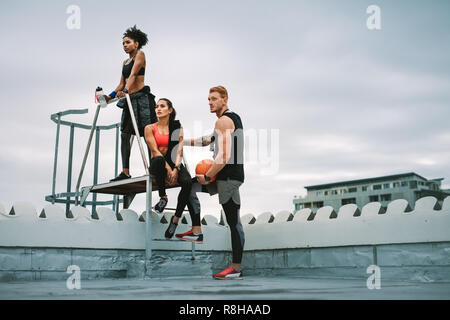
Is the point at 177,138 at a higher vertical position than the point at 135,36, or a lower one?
lower

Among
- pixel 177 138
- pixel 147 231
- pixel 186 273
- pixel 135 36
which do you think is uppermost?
pixel 135 36

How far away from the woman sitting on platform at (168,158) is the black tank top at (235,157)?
0.78 meters

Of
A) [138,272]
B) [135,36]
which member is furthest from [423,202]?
[135,36]

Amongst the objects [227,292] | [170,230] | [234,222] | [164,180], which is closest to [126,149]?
[164,180]

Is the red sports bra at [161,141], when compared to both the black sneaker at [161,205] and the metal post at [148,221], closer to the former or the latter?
the metal post at [148,221]

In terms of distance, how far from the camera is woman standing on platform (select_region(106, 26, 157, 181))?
8102mm

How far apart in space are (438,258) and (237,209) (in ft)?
8.20

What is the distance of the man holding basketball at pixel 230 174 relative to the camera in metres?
6.57

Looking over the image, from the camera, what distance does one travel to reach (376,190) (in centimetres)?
9619

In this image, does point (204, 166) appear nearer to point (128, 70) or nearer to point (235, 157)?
point (235, 157)

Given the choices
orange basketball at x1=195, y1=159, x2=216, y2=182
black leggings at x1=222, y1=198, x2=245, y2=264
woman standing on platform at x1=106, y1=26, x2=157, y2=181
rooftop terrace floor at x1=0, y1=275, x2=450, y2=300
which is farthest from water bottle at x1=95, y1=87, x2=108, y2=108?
rooftop terrace floor at x1=0, y1=275, x2=450, y2=300

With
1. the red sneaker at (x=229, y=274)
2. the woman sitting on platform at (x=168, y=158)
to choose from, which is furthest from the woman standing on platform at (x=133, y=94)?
the red sneaker at (x=229, y=274)

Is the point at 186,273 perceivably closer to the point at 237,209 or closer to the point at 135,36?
the point at 237,209
